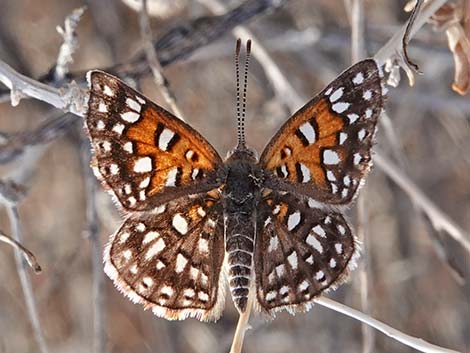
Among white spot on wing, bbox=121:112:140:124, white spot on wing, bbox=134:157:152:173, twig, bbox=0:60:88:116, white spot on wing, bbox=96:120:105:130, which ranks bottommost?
white spot on wing, bbox=134:157:152:173

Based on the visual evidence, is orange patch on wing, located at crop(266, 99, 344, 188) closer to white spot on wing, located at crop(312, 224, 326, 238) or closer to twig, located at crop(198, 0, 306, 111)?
white spot on wing, located at crop(312, 224, 326, 238)

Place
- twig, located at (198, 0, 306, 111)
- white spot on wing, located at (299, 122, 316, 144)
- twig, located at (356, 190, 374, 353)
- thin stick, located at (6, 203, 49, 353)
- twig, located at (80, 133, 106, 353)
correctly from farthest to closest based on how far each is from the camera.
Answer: twig, located at (198, 0, 306, 111)
twig, located at (80, 133, 106, 353)
twig, located at (356, 190, 374, 353)
thin stick, located at (6, 203, 49, 353)
white spot on wing, located at (299, 122, 316, 144)

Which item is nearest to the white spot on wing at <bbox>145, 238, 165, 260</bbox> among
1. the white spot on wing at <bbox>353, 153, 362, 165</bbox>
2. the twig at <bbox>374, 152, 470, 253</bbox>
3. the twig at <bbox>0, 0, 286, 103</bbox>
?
the white spot on wing at <bbox>353, 153, 362, 165</bbox>

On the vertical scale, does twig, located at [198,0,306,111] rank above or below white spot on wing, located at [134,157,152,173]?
above

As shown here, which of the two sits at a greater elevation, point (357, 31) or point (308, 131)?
point (357, 31)

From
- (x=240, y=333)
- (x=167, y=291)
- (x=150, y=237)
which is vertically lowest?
(x=240, y=333)

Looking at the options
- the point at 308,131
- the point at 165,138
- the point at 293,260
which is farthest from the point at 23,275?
the point at 308,131

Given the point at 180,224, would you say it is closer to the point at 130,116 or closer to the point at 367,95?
the point at 130,116

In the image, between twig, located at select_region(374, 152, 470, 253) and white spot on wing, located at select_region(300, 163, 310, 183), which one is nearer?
white spot on wing, located at select_region(300, 163, 310, 183)

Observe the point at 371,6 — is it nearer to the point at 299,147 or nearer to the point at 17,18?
the point at 17,18
